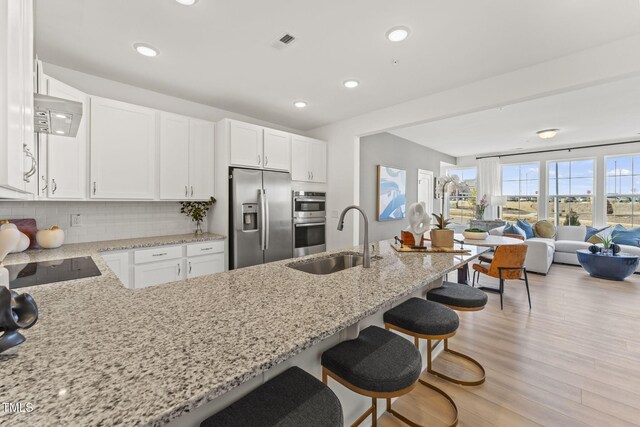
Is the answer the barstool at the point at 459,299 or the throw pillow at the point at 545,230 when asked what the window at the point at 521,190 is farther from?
the barstool at the point at 459,299

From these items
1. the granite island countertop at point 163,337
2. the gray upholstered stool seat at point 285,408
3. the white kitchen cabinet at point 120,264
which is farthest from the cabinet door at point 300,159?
the gray upholstered stool seat at point 285,408

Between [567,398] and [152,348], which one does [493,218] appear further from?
[152,348]

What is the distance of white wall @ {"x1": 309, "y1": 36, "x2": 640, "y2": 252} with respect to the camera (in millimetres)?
2256

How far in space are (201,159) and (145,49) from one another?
1223mm

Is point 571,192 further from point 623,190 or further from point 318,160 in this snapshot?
point 318,160

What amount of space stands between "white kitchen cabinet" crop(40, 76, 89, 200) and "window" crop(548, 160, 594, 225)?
8696 mm

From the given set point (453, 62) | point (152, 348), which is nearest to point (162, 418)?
point (152, 348)

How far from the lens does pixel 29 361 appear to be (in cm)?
68

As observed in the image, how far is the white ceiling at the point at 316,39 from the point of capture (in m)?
1.86

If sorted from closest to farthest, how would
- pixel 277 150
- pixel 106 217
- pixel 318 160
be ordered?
pixel 106 217 → pixel 277 150 → pixel 318 160

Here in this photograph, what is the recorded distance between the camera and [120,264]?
8.38 ft

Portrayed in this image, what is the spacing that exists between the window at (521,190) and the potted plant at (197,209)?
289 inches

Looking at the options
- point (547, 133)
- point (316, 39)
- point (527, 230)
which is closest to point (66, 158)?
point (316, 39)

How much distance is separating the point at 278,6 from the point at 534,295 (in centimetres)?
455
